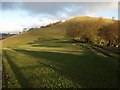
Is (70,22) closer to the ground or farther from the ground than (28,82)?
farther from the ground

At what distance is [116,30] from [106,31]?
6.51 metres

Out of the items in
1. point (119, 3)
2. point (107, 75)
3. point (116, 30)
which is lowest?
point (107, 75)

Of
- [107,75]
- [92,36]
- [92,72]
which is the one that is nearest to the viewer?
[107,75]

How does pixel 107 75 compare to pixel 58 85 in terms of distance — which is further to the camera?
pixel 107 75

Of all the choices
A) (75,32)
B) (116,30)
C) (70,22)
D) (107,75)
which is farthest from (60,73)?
(70,22)

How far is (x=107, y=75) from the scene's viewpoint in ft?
86.2

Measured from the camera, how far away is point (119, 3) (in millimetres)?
77750

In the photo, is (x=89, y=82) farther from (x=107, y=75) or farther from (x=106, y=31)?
(x=106, y=31)

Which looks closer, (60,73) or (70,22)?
(60,73)

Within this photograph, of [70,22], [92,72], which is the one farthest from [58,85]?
[70,22]

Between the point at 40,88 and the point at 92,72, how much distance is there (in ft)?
32.4

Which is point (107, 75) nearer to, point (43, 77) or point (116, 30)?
point (43, 77)

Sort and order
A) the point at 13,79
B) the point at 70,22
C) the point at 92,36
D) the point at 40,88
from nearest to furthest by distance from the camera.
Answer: the point at 40,88 < the point at 13,79 < the point at 92,36 < the point at 70,22

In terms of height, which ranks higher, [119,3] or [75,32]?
[119,3]
